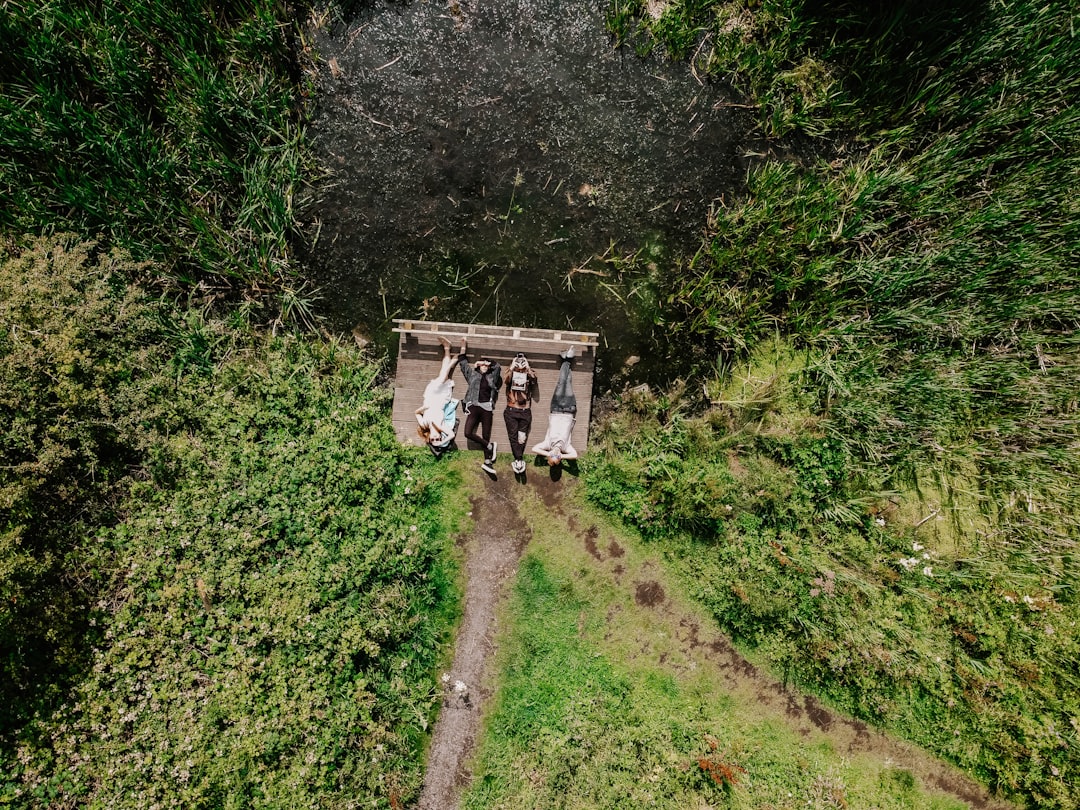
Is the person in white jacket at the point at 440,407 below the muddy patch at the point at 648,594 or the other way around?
the other way around

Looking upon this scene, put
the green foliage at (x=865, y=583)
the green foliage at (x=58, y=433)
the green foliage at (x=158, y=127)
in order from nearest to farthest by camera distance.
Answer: the green foliage at (x=58, y=433) < the green foliage at (x=158, y=127) < the green foliage at (x=865, y=583)

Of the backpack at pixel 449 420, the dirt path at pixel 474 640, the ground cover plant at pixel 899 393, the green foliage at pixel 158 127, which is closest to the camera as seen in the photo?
the green foliage at pixel 158 127

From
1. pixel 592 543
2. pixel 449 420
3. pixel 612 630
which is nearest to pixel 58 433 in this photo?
pixel 449 420

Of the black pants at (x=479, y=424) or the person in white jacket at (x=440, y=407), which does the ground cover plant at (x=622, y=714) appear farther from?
the person in white jacket at (x=440, y=407)

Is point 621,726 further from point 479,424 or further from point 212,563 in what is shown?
point 212,563

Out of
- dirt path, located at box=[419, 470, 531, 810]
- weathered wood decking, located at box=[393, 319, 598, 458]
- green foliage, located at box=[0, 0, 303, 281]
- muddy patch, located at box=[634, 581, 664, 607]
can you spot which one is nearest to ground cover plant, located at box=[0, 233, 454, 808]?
dirt path, located at box=[419, 470, 531, 810]

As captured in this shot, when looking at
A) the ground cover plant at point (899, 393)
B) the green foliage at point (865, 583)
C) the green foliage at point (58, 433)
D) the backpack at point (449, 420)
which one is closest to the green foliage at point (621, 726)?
the green foliage at point (865, 583)
